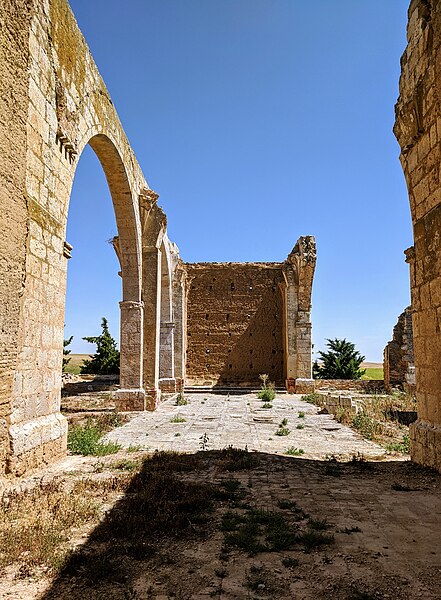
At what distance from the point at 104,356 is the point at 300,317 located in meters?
10.9

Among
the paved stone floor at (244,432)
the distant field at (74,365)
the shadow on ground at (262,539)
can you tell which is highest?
the distant field at (74,365)

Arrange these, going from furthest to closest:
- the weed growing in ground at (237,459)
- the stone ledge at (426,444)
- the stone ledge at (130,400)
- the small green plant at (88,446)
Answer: the stone ledge at (130,400), the small green plant at (88,446), the weed growing in ground at (237,459), the stone ledge at (426,444)

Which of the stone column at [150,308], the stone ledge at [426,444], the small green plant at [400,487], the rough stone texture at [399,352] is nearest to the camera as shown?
the small green plant at [400,487]

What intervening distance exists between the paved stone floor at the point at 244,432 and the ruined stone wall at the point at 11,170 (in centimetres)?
346

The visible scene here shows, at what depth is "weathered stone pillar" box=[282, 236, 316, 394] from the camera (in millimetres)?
18188

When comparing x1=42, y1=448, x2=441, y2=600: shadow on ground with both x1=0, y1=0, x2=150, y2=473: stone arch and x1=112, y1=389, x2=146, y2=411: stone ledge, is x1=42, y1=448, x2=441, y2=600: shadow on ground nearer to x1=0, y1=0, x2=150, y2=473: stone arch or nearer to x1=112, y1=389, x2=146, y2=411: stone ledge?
x1=0, y1=0, x2=150, y2=473: stone arch

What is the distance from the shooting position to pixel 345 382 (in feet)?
66.2

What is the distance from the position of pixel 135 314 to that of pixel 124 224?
7.24 feet

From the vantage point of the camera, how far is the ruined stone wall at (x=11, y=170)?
11.4 feet

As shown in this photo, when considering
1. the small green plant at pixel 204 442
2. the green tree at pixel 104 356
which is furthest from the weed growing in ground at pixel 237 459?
the green tree at pixel 104 356

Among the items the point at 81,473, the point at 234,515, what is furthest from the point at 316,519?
the point at 81,473

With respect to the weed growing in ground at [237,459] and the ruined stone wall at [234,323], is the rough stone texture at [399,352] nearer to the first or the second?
the ruined stone wall at [234,323]

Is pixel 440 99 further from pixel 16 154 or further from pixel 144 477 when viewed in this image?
pixel 144 477

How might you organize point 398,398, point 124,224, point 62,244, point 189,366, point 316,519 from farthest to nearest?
point 189,366 → point 398,398 → point 124,224 → point 62,244 → point 316,519
